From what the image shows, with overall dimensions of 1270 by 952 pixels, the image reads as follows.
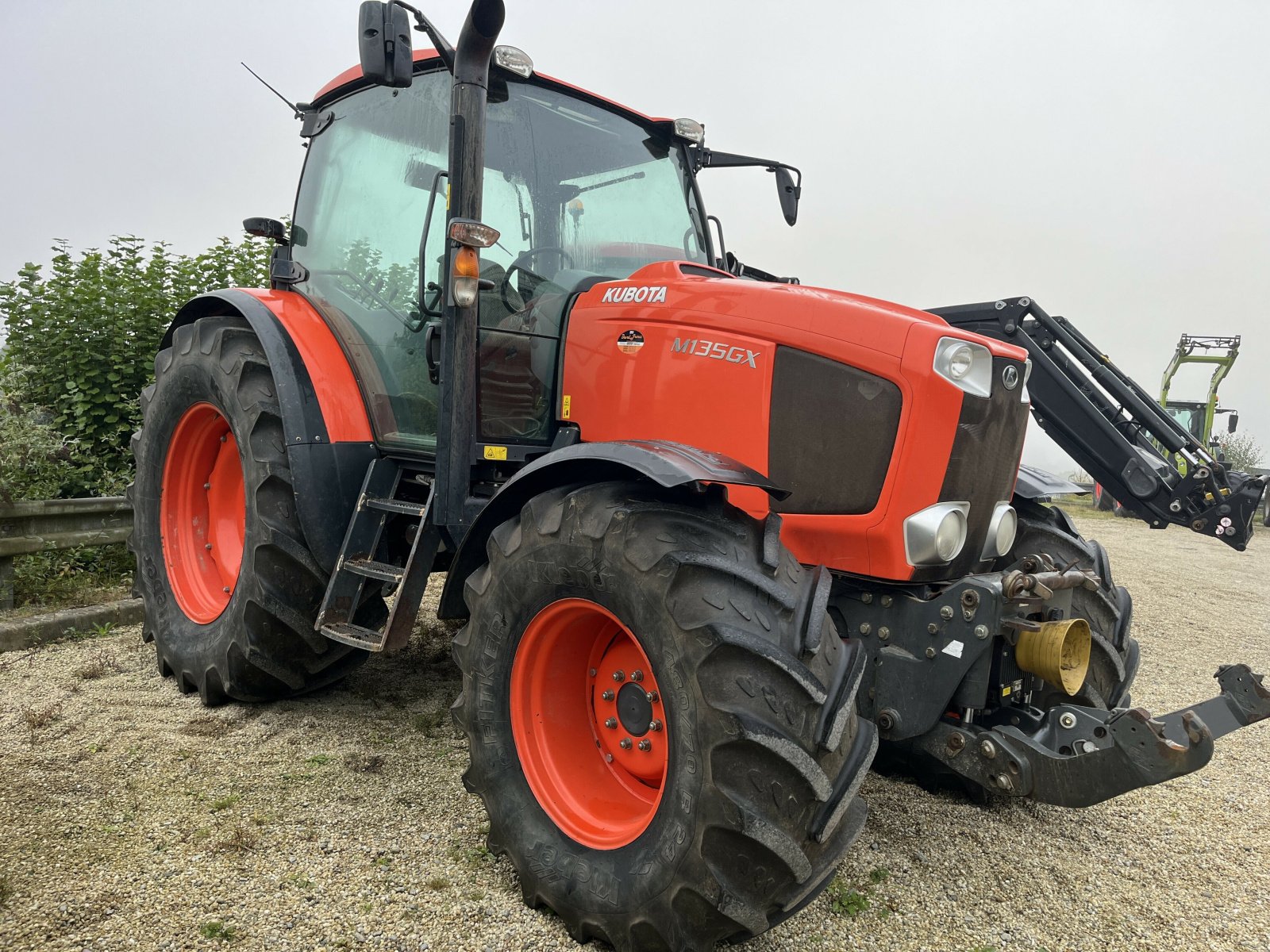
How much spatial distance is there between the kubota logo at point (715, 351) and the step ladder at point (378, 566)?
40.5 inches

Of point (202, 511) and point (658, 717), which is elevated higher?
point (658, 717)

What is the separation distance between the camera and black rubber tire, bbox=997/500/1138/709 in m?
→ 3.03

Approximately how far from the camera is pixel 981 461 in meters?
2.52

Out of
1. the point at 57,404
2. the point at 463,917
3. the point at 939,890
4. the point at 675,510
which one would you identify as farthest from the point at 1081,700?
the point at 57,404

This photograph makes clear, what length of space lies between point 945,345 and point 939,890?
5.18 feet

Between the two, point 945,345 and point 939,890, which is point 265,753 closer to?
point 939,890

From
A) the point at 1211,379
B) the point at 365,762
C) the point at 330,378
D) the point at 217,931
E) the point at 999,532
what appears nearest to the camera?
the point at 217,931

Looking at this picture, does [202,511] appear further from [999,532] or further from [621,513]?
[999,532]

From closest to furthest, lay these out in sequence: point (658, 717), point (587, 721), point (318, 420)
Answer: point (658, 717) → point (587, 721) → point (318, 420)

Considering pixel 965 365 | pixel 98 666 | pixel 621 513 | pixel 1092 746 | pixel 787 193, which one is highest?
pixel 787 193

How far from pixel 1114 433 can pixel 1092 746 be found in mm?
3310

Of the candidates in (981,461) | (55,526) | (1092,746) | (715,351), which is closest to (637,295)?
(715,351)

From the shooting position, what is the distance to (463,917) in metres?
2.29

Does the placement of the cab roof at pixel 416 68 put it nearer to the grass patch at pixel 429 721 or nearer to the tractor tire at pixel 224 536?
the tractor tire at pixel 224 536
